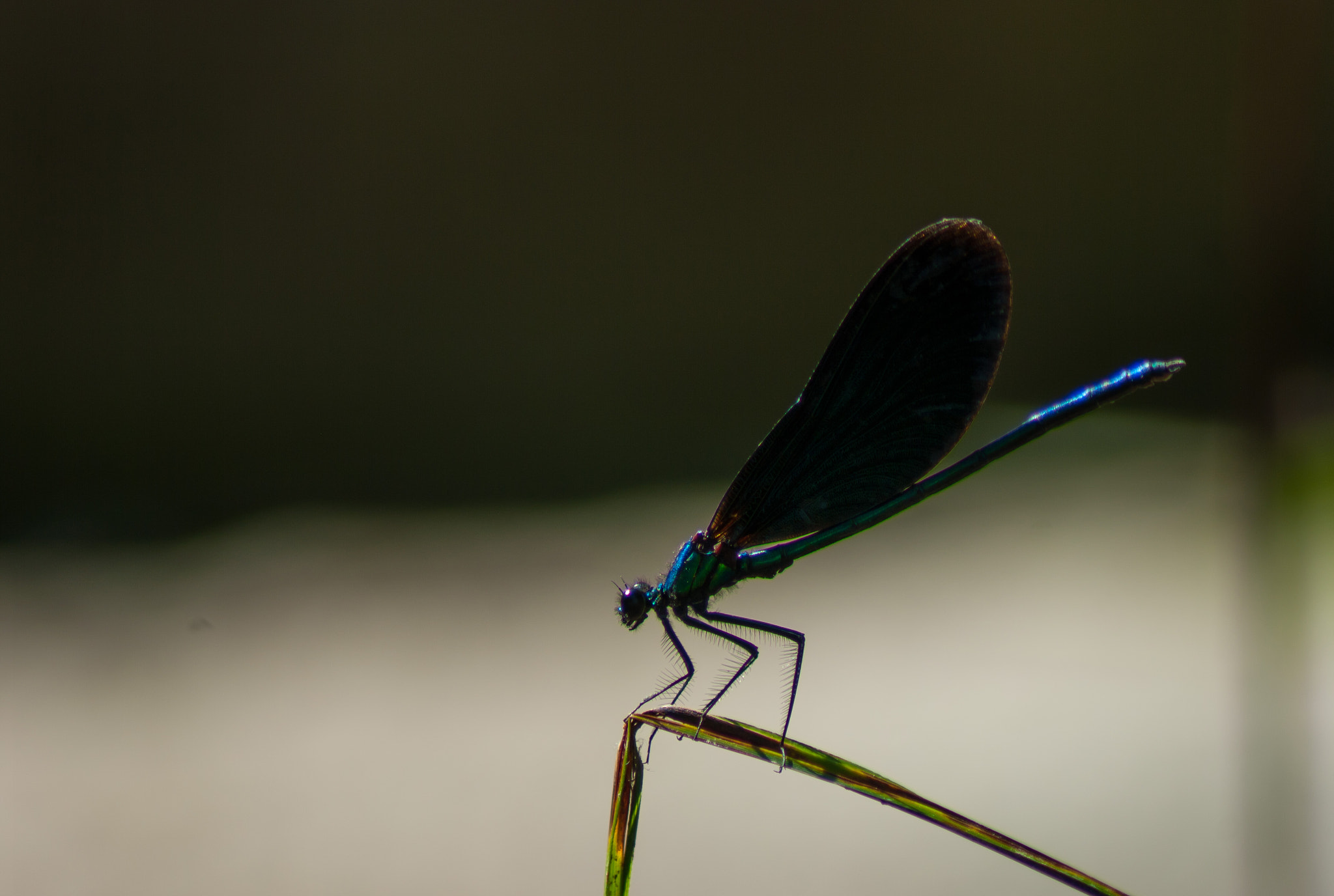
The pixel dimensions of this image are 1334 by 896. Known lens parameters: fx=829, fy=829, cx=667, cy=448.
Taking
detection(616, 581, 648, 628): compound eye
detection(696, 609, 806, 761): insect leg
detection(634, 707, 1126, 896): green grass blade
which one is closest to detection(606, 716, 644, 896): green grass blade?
detection(634, 707, 1126, 896): green grass blade

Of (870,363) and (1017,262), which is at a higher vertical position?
(1017,262)

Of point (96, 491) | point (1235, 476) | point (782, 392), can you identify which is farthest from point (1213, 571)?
point (96, 491)

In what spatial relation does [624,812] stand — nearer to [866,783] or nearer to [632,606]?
[866,783]

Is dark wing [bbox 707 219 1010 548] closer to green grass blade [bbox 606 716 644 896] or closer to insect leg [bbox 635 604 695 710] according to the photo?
insect leg [bbox 635 604 695 710]

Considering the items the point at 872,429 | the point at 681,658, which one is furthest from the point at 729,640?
the point at 872,429

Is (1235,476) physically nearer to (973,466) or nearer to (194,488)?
(973,466)

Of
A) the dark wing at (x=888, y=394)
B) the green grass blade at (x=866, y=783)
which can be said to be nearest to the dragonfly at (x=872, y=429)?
the dark wing at (x=888, y=394)
